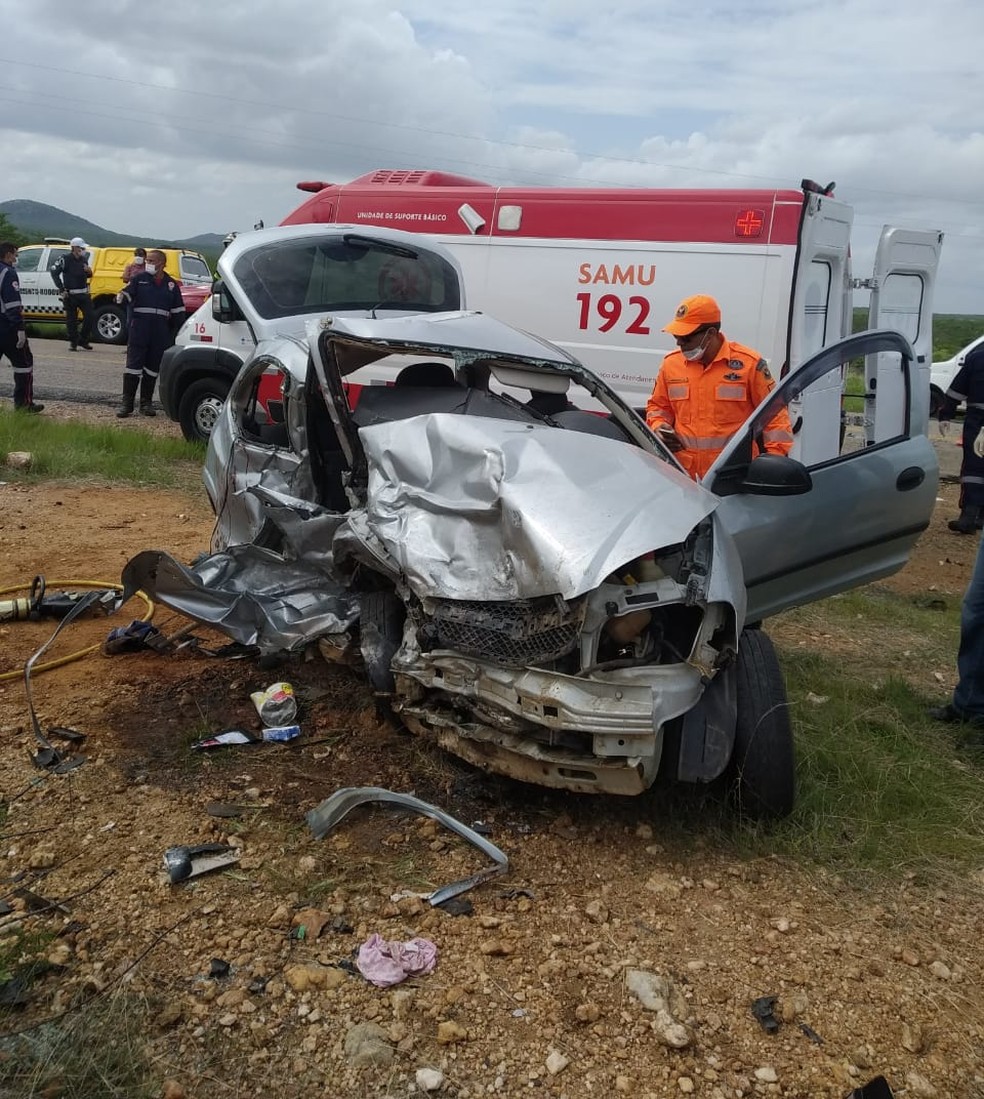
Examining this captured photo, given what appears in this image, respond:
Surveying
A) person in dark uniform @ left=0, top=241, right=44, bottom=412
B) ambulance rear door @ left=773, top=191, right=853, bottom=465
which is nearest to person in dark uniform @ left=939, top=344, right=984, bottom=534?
ambulance rear door @ left=773, top=191, right=853, bottom=465

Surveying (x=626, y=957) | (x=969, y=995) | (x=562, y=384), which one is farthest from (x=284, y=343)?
(x=969, y=995)

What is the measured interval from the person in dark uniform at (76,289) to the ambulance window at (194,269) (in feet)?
5.31

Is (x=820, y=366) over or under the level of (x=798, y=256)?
under

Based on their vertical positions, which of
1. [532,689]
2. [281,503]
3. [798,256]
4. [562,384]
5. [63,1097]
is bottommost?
[63,1097]

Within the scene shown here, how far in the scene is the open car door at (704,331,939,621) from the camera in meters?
3.97

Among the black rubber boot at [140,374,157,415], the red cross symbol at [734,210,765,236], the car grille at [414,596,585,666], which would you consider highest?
the red cross symbol at [734,210,765,236]

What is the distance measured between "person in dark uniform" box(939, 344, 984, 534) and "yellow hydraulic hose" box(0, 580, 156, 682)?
6.32 metres

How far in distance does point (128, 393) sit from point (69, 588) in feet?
20.9

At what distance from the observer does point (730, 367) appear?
15.9ft

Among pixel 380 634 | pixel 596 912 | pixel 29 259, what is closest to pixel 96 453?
pixel 380 634

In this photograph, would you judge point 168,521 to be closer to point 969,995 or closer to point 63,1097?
point 63,1097

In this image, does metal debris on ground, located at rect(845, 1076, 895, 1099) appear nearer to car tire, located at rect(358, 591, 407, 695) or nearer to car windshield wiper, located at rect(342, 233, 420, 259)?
car tire, located at rect(358, 591, 407, 695)

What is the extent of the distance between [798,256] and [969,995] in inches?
210

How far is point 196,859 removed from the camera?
3.01 m
